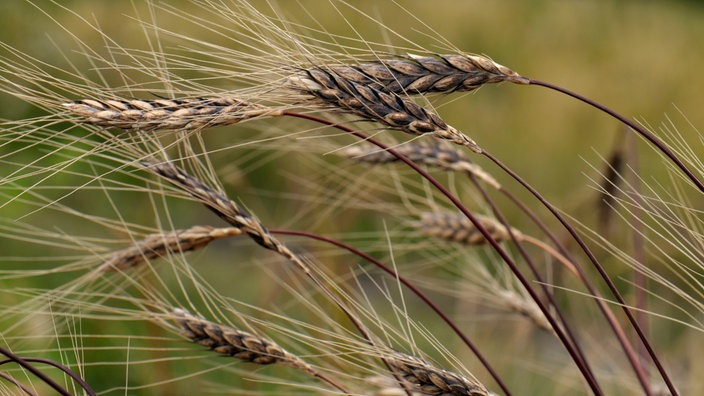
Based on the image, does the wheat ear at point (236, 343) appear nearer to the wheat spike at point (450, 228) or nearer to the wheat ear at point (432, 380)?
the wheat ear at point (432, 380)

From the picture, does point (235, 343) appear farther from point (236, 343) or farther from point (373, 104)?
point (373, 104)

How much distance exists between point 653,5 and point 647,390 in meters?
6.38

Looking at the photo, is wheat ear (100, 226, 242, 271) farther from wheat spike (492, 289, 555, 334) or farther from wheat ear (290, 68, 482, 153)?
wheat spike (492, 289, 555, 334)

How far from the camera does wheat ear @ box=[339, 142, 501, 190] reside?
96 centimetres

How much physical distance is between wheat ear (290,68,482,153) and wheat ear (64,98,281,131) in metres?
0.04

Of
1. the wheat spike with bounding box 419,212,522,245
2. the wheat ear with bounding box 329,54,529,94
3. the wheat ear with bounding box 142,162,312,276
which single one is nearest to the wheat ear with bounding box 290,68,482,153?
the wheat ear with bounding box 329,54,529,94

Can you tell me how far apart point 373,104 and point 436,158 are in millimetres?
304

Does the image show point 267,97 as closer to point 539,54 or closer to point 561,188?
point 561,188

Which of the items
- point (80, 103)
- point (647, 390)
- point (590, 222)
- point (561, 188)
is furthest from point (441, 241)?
point (561, 188)

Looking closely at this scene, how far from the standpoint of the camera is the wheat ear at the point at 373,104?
657 millimetres

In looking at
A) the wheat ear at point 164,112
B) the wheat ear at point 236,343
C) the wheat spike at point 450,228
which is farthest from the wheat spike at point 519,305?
the wheat ear at point 164,112

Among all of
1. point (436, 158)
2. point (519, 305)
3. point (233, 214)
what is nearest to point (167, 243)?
point (233, 214)

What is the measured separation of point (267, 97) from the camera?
26.6 inches

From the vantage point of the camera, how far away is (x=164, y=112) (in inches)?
25.4
